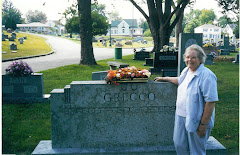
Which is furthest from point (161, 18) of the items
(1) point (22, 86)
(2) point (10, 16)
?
(2) point (10, 16)

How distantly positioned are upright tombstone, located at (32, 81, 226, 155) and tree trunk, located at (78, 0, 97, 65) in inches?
637

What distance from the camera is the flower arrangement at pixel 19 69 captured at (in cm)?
920

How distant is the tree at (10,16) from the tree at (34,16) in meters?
26.0

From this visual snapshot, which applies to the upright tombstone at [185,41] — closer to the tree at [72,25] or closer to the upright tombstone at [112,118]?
the upright tombstone at [112,118]

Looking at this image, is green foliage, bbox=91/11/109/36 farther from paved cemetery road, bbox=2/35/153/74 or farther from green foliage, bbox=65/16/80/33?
paved cemetery road, bbox=2/35/153/74

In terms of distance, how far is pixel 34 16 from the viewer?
137m

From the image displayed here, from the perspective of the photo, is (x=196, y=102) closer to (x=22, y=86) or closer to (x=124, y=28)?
(x=22, y=86)

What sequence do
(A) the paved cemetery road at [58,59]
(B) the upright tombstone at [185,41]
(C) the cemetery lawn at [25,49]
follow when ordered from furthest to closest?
(C) the cemetery lawn at [25,49]
(A) the paved cemetery road at [58,59]
(B) the upright tombstone at [185,41]

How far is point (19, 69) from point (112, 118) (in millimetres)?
5193

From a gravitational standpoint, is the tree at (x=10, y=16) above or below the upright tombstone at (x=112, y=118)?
above

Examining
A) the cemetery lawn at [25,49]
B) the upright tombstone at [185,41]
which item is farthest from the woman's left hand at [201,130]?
the cemetery lawn at [25,49]

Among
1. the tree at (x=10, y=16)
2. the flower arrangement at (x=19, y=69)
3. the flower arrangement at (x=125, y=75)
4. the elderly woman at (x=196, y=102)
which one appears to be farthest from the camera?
the tree at (x=10, y=16)

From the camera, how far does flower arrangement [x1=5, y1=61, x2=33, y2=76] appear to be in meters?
9.20

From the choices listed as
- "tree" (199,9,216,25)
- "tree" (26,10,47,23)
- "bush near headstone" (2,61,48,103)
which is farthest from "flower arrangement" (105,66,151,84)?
"tree" (26,10,47,23)
